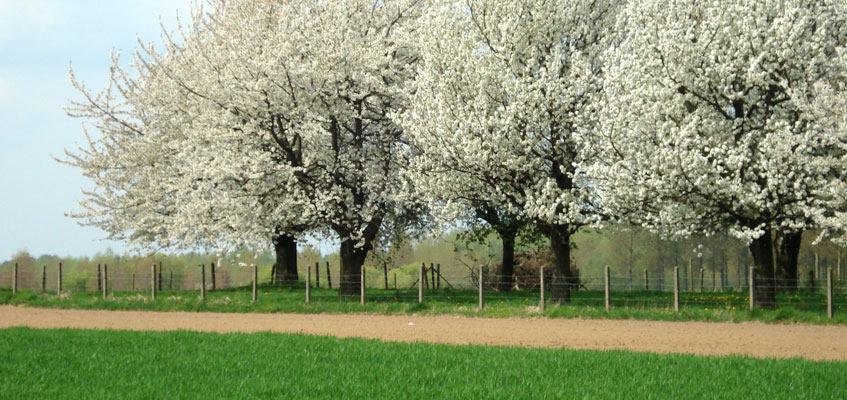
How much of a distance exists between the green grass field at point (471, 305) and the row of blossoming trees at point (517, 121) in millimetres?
1642

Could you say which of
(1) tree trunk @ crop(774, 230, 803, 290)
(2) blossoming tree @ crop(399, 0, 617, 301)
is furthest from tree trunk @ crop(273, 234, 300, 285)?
(1) tree trunk @ crop(774, 230, 803, 290)

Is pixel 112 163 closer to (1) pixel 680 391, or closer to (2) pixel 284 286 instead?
(2) pixel 284 286

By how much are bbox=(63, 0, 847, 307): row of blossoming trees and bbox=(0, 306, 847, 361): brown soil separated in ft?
13.0

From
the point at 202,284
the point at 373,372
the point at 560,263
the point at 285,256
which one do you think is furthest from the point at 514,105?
the point at 285,256

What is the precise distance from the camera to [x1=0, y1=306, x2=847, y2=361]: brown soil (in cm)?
1870

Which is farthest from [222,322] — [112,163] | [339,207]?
[112,163]

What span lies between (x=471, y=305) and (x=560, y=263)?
3.64 m

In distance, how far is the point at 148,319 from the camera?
26297mm

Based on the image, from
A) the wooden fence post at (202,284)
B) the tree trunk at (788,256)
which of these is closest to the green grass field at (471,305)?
the wooden fence post at (202,284)

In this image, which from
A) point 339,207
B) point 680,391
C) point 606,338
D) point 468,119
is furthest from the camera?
point 339,207

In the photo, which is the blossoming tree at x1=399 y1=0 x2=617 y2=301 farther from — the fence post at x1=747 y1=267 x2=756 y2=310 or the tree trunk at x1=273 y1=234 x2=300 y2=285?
the tree trunk at x1=273 y1=234 x2=300 y2=285

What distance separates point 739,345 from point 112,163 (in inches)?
1238

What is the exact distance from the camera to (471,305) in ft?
93.9

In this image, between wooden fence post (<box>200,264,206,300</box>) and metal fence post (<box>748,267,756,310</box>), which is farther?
wooden fence post (<box>200,264,206,300</box>)
